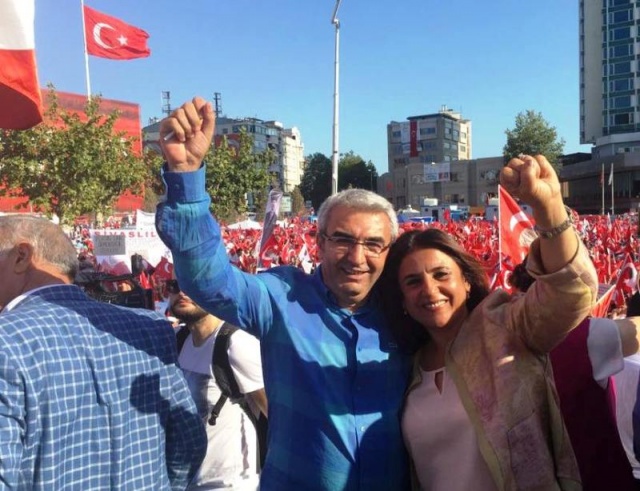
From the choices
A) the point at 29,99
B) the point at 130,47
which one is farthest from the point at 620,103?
the point at 29,99

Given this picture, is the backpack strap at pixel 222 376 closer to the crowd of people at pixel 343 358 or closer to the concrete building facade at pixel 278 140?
the crowd of people at pixel 343 358

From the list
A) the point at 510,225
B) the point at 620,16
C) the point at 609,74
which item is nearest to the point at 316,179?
the point at 609,74

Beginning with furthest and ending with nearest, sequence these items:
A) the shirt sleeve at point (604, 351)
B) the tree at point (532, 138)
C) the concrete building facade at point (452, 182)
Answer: the concrete building facade at point (452, 182) → the tree at point (532, 138) → the shirt sleeve at point (604, 351)

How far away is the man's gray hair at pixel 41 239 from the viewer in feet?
5.33

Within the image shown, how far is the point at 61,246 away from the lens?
1684 mm

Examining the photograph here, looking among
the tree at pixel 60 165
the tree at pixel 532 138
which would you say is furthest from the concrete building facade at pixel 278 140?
the tree at pixel 60 165

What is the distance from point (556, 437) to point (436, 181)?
7328 cm

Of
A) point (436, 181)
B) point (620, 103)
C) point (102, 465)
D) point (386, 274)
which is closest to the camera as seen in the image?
point (102, 465)

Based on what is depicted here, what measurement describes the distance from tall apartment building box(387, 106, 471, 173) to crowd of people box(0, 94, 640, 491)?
297 feet

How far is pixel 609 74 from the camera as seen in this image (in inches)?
2616

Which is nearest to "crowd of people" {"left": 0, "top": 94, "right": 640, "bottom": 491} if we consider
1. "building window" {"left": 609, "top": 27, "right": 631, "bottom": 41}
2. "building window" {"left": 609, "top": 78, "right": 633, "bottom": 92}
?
"building window" {"left": 609, "top": 78, "right": 633, "bottom": 92}

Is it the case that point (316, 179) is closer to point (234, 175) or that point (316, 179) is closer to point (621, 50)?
point (621, 50)

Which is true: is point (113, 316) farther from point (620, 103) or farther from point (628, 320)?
point (620, 103)

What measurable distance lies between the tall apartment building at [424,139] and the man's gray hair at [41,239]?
90.7 meters
